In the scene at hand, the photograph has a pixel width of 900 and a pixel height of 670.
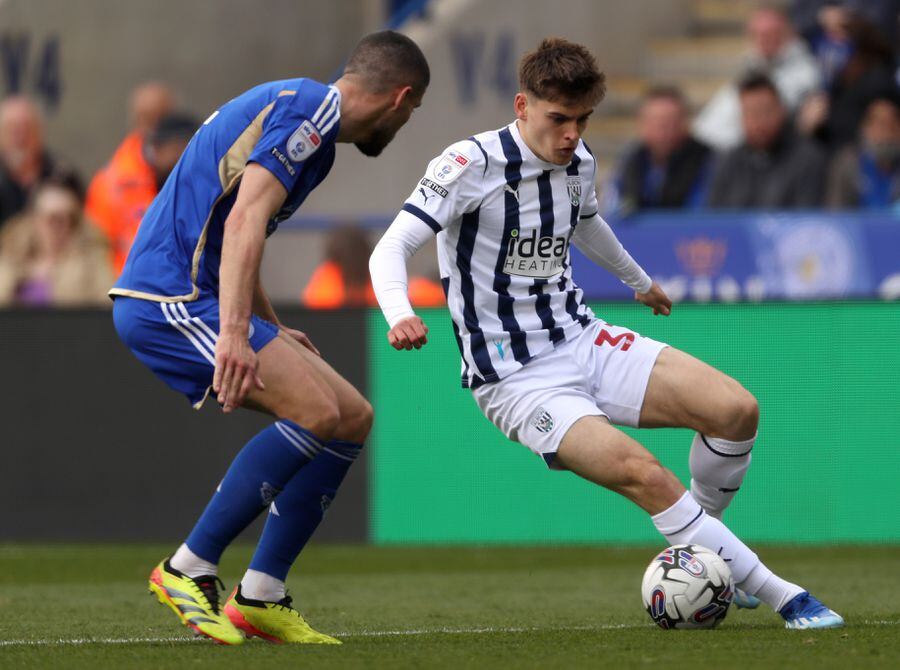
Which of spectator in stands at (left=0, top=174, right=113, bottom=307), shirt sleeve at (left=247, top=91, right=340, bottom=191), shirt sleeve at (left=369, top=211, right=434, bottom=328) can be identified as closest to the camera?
shirt sleeve at (left=247, top=91, right=340, bottom=191)

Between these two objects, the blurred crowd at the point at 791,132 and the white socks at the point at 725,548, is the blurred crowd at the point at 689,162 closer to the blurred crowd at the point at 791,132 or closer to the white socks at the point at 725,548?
the blurred crowd at the point at 791,132

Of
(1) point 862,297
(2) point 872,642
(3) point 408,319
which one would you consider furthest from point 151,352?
(1) point 862,297

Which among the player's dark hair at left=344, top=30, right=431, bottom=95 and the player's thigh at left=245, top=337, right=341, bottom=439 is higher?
the player's dark hair at left=344, top=30, right=431, bottom=95

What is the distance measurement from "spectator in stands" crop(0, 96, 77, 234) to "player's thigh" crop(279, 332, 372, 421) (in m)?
8.32

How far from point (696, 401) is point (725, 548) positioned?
500 mm

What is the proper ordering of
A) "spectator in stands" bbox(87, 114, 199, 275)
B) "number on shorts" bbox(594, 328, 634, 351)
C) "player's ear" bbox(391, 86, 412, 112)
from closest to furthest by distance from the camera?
1. "player's ear" bbox(391, 86, 412, 112)
2. "number on shorts" bbox(594, 328, 634, 351)
3. "spectator in stands" bbox(87, 114, 199, 275)

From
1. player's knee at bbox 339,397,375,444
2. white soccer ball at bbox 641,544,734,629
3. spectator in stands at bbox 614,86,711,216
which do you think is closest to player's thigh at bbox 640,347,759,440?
white soccer ball at bbox 641,544,734,629

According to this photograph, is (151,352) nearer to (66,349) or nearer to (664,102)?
(66,349)

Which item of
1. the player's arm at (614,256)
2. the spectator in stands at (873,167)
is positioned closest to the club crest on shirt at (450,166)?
the player's arm at (614,256)

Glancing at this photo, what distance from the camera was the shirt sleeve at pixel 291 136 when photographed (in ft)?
16.8

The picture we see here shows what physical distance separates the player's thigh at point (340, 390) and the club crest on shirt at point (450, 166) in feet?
2.39

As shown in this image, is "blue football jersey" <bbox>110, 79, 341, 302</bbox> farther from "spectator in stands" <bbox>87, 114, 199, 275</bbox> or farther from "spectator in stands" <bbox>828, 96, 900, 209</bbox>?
"spectator in stands" <bbox>87, 114, 199, 275</bbox>

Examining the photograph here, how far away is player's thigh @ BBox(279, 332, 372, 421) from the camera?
5.30 meters

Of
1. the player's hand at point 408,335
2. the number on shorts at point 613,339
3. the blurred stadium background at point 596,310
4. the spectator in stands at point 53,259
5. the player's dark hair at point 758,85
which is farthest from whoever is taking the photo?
the player's dark hair at point 758,85
